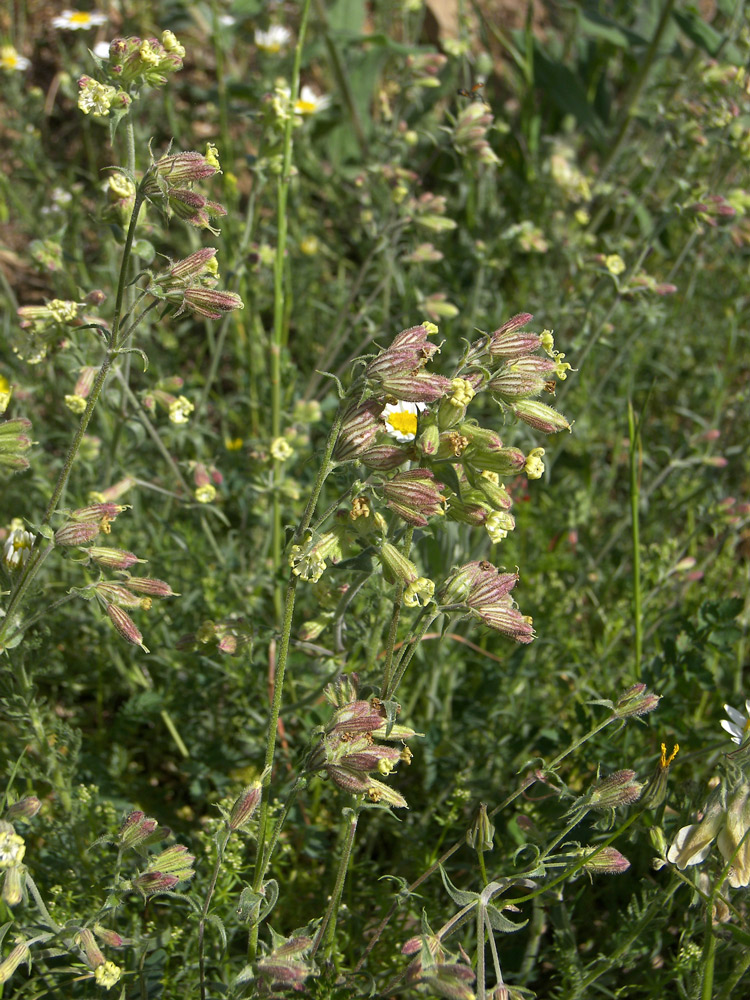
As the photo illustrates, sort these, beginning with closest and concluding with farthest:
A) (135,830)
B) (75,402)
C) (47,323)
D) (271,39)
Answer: (135,830) < (47,323) < (75,402) < (271,39)

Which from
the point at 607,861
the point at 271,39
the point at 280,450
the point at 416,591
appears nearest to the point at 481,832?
the point at 607,861

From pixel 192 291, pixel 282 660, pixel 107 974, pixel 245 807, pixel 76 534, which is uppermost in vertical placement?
pixel 192 291

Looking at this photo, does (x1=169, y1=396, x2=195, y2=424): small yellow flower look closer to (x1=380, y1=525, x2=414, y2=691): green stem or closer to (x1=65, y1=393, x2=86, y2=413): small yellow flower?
(x1=65, y1=393, x2=86, y2=413): small yellow flower

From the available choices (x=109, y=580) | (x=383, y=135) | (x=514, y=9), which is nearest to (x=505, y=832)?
(x=109, y=580)

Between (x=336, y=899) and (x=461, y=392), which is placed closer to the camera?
(x=461, y=392)

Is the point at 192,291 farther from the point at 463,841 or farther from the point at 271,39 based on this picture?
the point at 271,39

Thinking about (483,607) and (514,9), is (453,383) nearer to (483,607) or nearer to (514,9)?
(483,607)

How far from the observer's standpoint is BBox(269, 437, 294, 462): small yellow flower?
124 inches

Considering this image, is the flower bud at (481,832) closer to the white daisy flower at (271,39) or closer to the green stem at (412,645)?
the green stem at (412,645)

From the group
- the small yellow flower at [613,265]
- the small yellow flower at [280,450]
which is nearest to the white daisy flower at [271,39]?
the small yellow flower at [613,265]

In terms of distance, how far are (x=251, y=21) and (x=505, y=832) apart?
5.99 m

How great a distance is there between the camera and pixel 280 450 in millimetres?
3162

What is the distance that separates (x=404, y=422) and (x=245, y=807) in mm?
1221

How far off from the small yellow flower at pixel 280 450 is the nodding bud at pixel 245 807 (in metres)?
1.43
